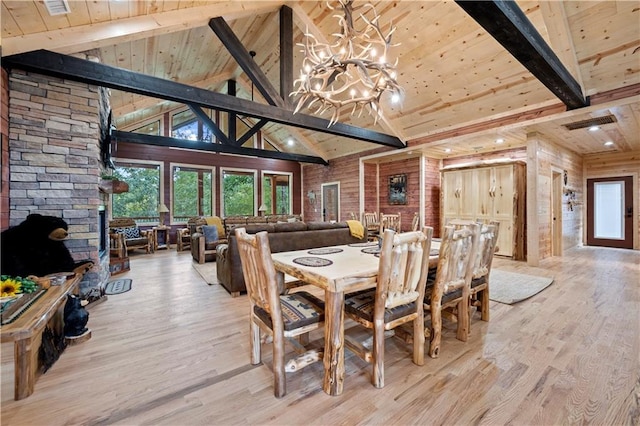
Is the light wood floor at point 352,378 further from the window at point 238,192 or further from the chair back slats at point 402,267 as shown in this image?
the window at point 238,192

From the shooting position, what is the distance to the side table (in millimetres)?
7258

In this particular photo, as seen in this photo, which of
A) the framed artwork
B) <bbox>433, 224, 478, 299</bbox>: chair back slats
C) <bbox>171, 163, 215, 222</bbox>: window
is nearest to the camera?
<bbox>433, 224, 478, 299</bbox>: chair back slats

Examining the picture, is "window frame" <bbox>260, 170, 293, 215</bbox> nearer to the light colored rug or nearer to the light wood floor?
the light colored rug

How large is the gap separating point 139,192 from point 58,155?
17.2ft

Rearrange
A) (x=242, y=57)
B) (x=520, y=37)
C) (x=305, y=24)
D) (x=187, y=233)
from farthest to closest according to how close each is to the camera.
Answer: (x=187, y=233) → (x=305, y=24) → (x=242, y=57) → (x=520, y=37)

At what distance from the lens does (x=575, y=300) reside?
10.3 feet

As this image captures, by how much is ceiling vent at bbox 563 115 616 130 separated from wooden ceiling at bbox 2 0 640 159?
14cm

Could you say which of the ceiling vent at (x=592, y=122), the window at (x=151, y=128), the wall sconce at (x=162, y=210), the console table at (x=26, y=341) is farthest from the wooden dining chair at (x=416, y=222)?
the window at (x=151, y=128)

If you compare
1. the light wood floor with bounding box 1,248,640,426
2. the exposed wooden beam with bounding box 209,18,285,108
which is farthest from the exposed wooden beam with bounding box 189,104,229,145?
the light wood floor with bounding box 1,248,640,426

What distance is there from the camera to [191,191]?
8.65 meters

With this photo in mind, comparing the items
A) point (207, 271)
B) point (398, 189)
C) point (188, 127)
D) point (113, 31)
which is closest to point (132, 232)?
point (207, 271)

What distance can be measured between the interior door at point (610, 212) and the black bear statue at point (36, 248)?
11047 mm

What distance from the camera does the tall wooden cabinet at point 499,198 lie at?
5.63m

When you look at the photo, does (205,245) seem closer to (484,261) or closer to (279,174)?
(484,261)
